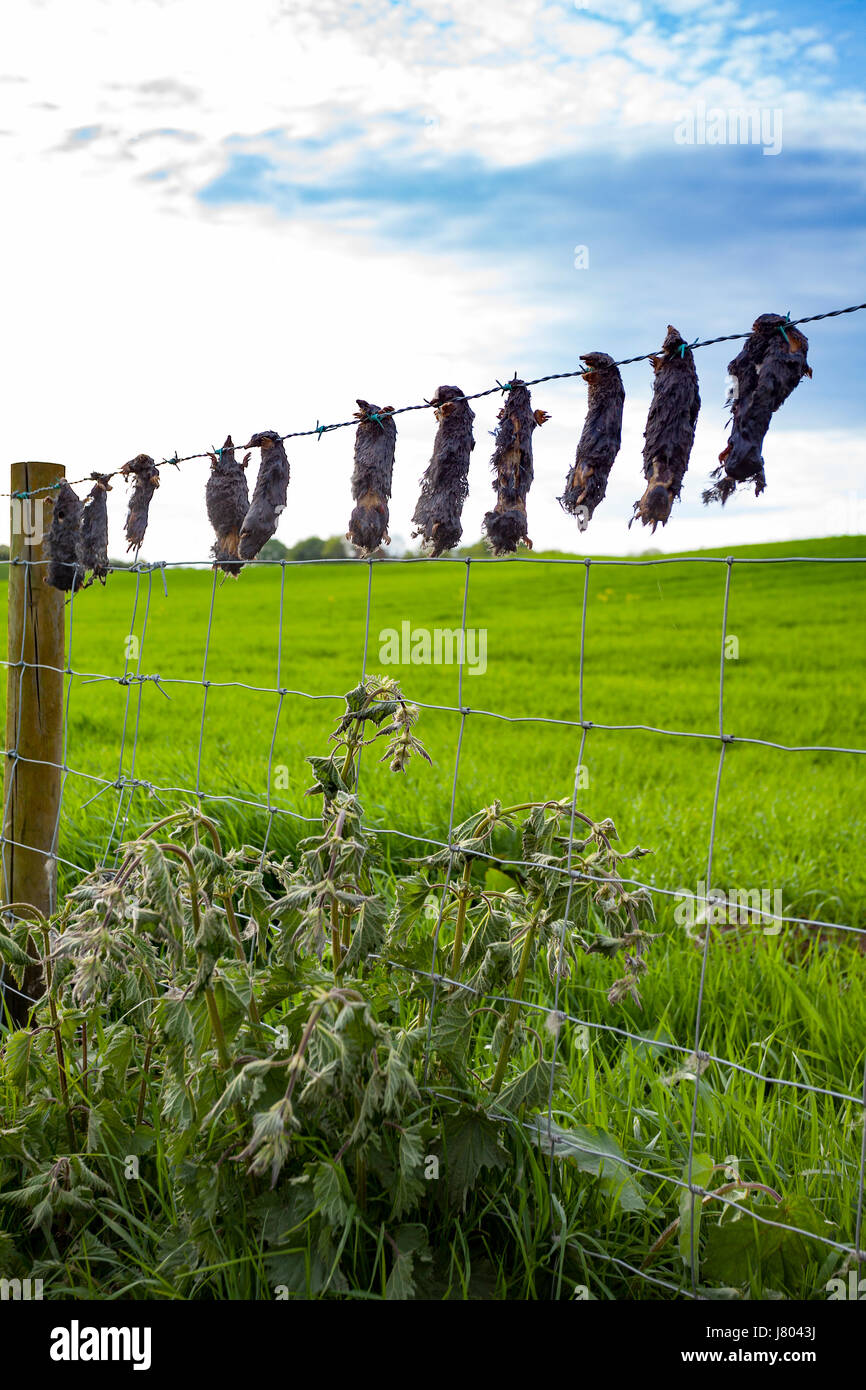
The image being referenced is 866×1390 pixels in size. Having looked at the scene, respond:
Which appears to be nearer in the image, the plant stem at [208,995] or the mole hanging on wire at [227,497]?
the plant stem at [208,995]

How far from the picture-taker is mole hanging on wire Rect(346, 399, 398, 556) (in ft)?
7.54

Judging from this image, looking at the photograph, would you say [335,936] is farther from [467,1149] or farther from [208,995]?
[467,1149]

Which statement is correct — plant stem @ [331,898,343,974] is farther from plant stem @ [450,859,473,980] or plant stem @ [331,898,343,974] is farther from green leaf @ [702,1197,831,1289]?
green leaf @ [702,1197,831,1289]

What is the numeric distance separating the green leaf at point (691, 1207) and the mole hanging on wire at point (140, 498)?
2.27 meters

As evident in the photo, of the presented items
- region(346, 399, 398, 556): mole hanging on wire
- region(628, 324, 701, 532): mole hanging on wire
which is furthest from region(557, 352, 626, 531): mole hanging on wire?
region(346, 399, 398, 556): mole hanging on wire

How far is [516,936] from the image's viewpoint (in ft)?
6.77

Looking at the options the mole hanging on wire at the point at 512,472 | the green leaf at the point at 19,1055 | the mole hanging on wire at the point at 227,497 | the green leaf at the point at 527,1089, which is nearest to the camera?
the green leaf at the point at 527,1089

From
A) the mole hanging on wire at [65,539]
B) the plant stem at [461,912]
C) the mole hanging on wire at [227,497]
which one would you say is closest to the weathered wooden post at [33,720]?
the mole hanging on wire at [65,539]

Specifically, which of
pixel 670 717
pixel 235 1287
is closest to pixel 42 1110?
pixel 235 1287

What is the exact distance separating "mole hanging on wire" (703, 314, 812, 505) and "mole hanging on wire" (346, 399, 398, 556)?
0.80m

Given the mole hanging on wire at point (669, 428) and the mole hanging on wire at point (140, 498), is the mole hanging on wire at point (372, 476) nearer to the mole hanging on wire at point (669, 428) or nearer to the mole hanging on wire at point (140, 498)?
the mole hanging on wire at point (669, 428)

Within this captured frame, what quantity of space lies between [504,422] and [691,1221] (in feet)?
5.36

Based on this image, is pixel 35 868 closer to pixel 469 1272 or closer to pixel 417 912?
pixel 417 912

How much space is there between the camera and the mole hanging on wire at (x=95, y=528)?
311 cm
